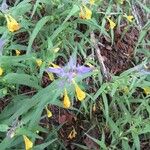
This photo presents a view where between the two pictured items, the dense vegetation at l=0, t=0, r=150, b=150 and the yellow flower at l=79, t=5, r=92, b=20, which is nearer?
the dense vegetation at l=0, t=0, r=150, b=150

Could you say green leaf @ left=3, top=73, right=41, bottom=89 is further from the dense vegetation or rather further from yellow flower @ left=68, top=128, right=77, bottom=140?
yellow flower @ left=68, top=128, right=77, bottom=140

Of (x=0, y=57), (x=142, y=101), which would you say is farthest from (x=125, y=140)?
(x=0, y=57)

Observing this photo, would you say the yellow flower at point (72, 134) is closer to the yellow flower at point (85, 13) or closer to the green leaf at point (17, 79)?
the green leaf at point (17, 79)

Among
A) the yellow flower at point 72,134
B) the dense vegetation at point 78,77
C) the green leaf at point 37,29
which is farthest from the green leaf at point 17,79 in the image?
the yellow flower at point 72,134

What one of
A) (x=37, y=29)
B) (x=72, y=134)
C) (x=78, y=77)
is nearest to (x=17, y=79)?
(x=78, y=77)

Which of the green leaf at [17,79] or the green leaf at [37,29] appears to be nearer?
the green leaf at [17,79]

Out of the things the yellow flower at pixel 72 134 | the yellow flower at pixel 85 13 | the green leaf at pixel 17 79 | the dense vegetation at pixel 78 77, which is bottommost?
the yellow flower at pixel 72 134

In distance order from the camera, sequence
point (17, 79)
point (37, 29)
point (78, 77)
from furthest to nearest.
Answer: point (37, 29) < point (17, 79) < point (78, 77)

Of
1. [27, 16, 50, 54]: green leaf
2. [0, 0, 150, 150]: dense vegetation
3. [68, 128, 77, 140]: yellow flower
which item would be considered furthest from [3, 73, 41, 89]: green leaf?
[68, 128, 77, 140]: yellow flower

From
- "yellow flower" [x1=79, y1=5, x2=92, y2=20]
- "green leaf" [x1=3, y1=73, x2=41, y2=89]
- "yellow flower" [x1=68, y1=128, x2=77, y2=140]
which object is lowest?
"yellow flower" [x1=68, y1=128, x2=77, y2=140]

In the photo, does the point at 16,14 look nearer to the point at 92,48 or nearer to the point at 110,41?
the point at 92,48

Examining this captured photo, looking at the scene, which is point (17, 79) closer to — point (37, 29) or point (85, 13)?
point (37, 29)
